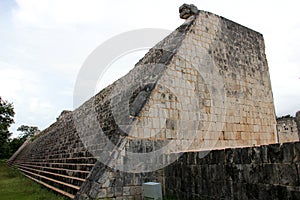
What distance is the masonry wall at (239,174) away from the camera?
2918mm

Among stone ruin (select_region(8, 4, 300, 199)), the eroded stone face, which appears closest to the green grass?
stone ruin (select_region(8, 4, 300, 199))

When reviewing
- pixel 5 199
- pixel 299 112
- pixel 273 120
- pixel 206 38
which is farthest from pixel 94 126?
pixel 299 112

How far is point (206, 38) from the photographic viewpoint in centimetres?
741

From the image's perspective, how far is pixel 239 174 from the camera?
3.62m

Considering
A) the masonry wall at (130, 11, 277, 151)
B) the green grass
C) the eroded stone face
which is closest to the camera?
the masonry wall at (130, 11, 277, 151)

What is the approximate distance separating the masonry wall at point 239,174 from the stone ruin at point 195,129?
0.5 inches

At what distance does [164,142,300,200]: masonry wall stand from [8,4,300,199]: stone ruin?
1cm

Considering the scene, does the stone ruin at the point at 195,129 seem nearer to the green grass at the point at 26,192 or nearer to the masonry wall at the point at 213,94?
the masonry wall at the point at 213,94

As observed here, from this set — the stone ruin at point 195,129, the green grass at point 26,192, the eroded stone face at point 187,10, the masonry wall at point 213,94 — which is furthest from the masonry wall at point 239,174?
the eroded stone face at point 187,10

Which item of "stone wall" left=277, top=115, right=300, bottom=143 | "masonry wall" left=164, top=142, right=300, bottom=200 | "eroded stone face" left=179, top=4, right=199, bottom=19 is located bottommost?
"masonry wall" left=164, top=142, right=300, bottom=200

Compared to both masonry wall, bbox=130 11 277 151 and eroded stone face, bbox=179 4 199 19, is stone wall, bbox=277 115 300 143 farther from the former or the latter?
eroded stone face, bbox=179 4 199 19

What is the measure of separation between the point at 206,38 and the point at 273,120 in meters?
3.94

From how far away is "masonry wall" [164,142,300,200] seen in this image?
2.92m

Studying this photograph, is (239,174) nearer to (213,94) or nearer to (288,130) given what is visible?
(213,94)
